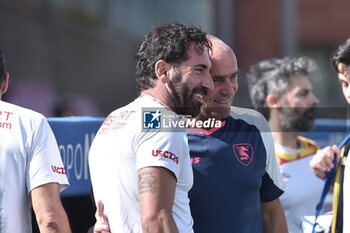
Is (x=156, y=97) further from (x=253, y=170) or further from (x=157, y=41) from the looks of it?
(x=253, y=170)

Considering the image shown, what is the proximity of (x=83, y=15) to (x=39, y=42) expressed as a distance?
2863 millimetres

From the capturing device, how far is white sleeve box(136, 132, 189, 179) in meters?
2.45

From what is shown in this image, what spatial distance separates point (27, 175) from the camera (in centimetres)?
271

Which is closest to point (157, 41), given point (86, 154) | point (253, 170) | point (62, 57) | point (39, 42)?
point (253, 170)

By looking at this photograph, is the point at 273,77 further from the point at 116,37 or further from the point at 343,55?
the point at 116,37

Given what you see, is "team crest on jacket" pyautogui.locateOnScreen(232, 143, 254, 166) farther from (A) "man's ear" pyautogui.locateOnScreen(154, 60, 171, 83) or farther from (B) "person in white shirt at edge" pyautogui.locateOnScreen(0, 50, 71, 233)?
(B) "person in white shirt at edge" pyautogui.locateOnScreen(0, 50, 71, 233)

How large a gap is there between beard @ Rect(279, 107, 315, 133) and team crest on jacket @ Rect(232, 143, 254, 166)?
160 centimetres

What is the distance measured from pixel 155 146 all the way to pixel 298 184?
82.1 inches

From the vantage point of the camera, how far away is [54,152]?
9.09ft

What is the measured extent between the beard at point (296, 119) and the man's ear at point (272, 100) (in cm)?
7

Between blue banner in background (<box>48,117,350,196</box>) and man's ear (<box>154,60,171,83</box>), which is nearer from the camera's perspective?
man's ear (<box>154,60,171,83</box>)

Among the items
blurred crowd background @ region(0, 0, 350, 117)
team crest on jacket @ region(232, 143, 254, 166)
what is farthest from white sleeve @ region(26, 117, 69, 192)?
blurred crowd background @ region(0, 0, 350, 117)

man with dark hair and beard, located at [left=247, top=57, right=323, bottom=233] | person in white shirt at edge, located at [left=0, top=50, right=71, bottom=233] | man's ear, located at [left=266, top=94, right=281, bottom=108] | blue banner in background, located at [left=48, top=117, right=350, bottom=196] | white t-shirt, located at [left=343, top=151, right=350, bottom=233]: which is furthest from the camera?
man's ear, located at [left=266, top=94, right=281, bottom=108]

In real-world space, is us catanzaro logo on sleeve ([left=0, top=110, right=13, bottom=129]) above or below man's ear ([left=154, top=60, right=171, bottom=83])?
below
